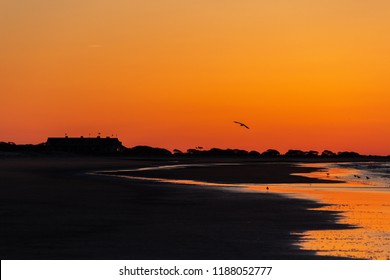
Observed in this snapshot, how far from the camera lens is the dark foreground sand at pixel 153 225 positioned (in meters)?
19.1

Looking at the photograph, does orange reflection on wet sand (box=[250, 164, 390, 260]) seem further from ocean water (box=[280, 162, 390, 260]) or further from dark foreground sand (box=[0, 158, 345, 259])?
dark foreground sand (box=[0, 158, 345, 259])

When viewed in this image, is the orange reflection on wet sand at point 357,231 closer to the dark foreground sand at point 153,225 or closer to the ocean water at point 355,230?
the ocean water at point 355,230

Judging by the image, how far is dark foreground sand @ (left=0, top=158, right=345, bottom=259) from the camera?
19.1 metres

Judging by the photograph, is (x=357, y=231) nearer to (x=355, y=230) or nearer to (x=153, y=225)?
(x=355, y=230)

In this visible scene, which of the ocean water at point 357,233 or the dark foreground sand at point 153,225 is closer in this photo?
the dark foreground sand at point 153,225

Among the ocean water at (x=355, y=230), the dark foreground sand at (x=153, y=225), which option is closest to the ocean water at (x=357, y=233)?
the ocean water at (x=355, y=230)

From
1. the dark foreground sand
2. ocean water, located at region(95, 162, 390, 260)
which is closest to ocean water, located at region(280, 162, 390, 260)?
ocean water, located at region(95, 162, 390, 260)

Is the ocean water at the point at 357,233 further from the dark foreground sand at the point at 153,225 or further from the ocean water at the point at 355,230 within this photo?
the dark foreground sand at the point at 153,225

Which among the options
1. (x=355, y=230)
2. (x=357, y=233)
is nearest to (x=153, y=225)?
(x=355, y=230)

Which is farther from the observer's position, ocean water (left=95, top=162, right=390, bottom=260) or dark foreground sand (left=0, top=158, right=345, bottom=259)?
ocean water (left=95, top=162, right=390, bottom=260)

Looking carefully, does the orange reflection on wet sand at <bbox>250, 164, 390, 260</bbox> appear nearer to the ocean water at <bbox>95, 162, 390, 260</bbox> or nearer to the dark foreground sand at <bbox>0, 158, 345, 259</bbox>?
the ocean water at <bbox>95, 162, 390, 260</bbox>

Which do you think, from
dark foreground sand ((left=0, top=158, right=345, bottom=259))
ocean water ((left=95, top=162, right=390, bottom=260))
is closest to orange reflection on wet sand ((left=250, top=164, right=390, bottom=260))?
ocean water ((left=95, top=162, right=390, bottom=260))

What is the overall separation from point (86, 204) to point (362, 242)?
1506cm

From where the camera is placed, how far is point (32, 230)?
2308cm
